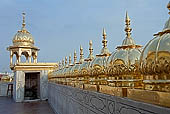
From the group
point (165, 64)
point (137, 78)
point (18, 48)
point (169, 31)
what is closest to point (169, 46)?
point (165, 64)

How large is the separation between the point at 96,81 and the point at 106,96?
1.03 metres

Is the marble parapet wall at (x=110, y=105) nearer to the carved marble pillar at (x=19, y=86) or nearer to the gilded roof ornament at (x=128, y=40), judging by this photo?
the gilded roof ornament at (x=128, y=40)

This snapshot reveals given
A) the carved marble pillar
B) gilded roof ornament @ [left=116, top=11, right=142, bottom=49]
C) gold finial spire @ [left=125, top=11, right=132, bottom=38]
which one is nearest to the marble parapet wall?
gilded roof ornament @ [left=116, top=11, right=142, bottom=49]

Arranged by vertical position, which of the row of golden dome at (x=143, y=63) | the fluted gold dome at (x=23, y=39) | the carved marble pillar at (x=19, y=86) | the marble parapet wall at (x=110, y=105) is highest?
the fluted gold dome at (x=23, y=39)

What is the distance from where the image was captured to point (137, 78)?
7.43 ft

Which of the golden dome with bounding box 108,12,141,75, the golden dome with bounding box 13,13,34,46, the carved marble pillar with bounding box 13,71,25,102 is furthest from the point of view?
the golden dome with bounding box 13,13,34,46

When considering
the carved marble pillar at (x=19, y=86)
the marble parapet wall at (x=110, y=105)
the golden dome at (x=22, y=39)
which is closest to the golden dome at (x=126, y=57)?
the marble parapet wall at (x=110, y=105)

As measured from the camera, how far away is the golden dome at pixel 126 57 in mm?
2406

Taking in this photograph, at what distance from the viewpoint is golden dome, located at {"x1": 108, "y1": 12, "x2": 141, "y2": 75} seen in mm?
2406

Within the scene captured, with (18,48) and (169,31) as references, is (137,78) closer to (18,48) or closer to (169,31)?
(169,31)

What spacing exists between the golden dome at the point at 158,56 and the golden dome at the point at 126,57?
0.43m

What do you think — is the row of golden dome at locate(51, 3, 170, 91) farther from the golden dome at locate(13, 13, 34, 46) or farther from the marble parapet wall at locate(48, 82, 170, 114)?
the golden dome at locate(13, 13, 34, 46)

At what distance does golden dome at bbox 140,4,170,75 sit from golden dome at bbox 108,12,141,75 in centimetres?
43

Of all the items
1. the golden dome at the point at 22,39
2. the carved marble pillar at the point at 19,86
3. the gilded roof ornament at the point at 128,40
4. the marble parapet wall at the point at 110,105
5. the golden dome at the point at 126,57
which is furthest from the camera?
the golden dome at the point at 22,39
